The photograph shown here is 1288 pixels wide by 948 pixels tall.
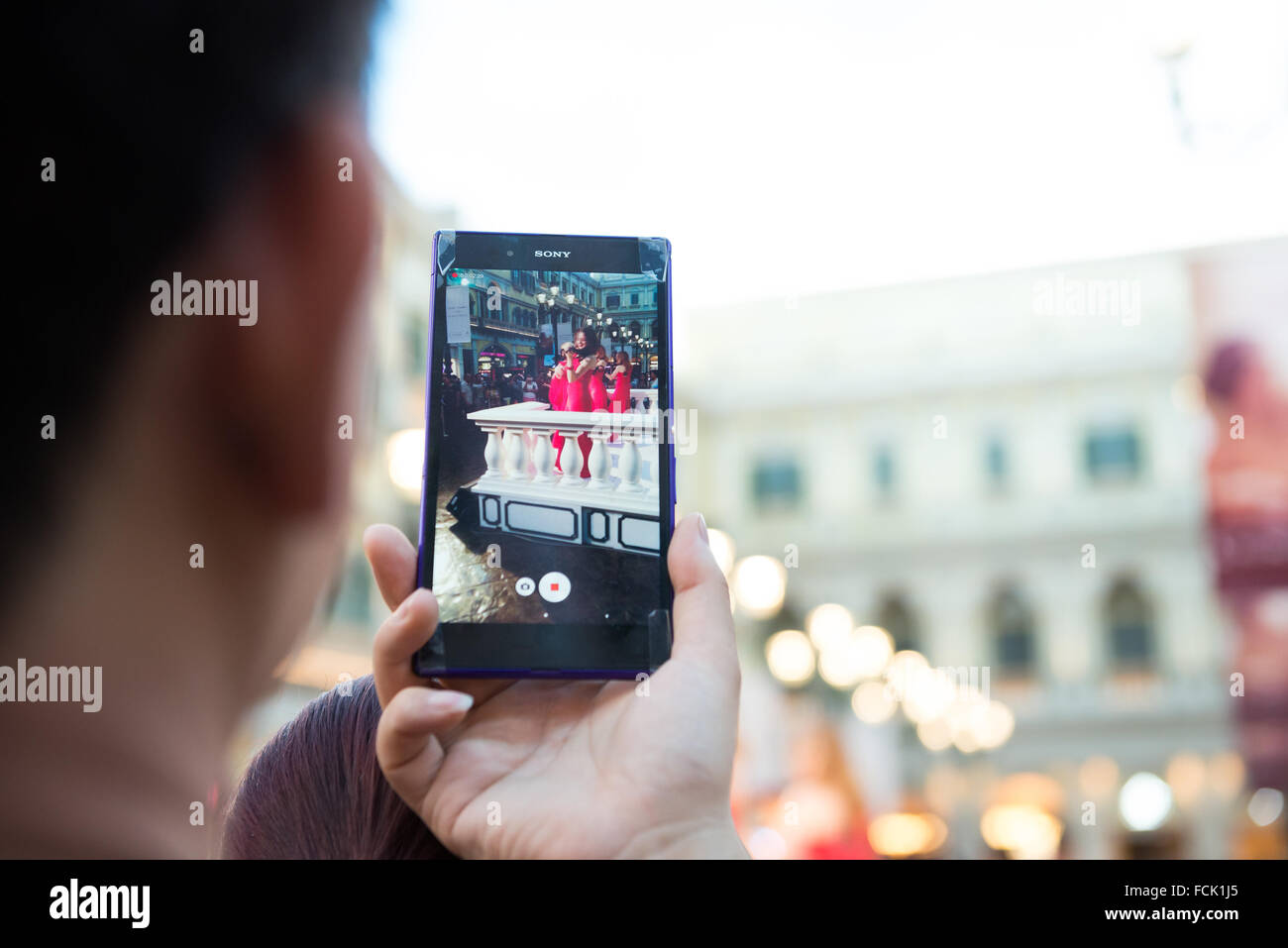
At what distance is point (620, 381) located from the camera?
126 cm

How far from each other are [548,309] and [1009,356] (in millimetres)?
22166

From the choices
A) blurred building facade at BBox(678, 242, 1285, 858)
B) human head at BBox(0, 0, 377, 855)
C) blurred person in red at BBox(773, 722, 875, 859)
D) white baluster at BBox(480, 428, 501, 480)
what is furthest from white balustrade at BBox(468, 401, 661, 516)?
blurred building facade at BBox(678, 242, 1285, 858)

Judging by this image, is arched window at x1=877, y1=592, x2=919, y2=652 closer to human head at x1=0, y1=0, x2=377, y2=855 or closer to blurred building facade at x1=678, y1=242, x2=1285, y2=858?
blurred building facade at x1=678, y1=242, x2=1285, y2=858

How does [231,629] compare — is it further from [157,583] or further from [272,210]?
[272,210]

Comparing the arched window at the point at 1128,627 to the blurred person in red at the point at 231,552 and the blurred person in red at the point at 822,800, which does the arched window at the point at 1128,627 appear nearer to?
the blurred person in red at the point at 822,800

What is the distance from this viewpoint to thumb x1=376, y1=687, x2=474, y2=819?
0.99 m

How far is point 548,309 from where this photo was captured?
1.30 m

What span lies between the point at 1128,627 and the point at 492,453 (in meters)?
22.9

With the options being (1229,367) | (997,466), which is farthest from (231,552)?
(997,466)

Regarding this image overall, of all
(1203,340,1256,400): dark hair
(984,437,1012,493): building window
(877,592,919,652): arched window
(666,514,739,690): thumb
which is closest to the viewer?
(666,514,739,690): thumb

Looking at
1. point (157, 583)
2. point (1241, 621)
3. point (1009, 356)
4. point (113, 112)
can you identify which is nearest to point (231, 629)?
point (157, 583)

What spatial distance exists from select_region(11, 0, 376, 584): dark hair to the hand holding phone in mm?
472
